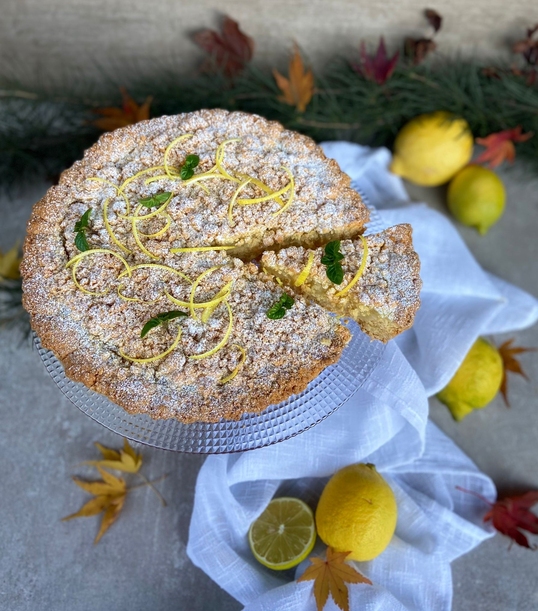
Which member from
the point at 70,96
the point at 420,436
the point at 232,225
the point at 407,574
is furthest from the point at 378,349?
the point at 70,96

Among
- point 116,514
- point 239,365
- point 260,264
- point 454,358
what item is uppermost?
point 260,264

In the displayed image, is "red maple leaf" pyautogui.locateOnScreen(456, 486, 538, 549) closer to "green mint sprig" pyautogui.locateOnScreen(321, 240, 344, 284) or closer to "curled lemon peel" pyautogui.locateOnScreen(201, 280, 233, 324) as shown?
"green mint sprig" pyautogui.locateOnScreen(321, 240, 344, 284)

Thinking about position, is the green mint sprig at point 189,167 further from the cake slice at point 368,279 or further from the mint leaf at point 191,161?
the cake slice at point 368,279

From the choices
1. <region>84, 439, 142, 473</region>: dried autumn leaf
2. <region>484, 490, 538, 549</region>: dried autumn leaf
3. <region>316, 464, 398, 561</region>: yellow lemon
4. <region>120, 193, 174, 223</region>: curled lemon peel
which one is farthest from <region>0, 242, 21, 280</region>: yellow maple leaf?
<region>484, 490, 538, 549</region>: dried autumn leaf

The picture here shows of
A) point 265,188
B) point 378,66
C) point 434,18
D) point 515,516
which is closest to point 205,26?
point 378,66

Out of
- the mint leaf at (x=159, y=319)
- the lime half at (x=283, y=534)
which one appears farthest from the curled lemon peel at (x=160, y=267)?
the lime half at (x=283, y=534)

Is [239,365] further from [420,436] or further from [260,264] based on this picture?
[420,436]
